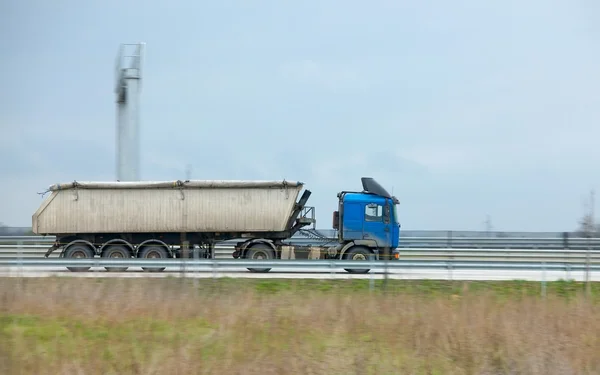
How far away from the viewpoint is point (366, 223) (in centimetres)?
2266

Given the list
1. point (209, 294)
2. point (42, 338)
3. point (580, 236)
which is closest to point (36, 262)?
point (209, 294)

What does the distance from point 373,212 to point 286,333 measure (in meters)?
13.6

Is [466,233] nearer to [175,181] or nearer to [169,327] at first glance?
[175,181]

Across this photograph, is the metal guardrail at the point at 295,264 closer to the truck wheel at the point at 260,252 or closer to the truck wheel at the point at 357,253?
the truck wheel at the point at 357,253

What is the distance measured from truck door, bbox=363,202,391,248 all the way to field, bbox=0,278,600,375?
33.8 feet

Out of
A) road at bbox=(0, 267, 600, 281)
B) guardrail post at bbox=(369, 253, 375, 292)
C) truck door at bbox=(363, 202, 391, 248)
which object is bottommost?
road at bbox=(0, 267, 600, 281)

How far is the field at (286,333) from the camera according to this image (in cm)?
820

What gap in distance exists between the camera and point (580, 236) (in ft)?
110

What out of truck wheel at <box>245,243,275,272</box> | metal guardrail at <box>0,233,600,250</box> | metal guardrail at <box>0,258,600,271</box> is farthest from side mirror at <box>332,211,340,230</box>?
metal guardrail at <box>0,233,600,250</box>

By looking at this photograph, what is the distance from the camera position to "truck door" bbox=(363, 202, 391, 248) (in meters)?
22.7

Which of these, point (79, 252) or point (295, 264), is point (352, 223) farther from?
point (79, 252)

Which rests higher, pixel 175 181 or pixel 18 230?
pixel 175 181

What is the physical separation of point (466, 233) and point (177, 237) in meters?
15.2

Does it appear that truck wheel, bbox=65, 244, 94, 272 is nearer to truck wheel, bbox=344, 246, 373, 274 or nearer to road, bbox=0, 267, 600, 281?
road, bbox=0, 267, 600, 281
